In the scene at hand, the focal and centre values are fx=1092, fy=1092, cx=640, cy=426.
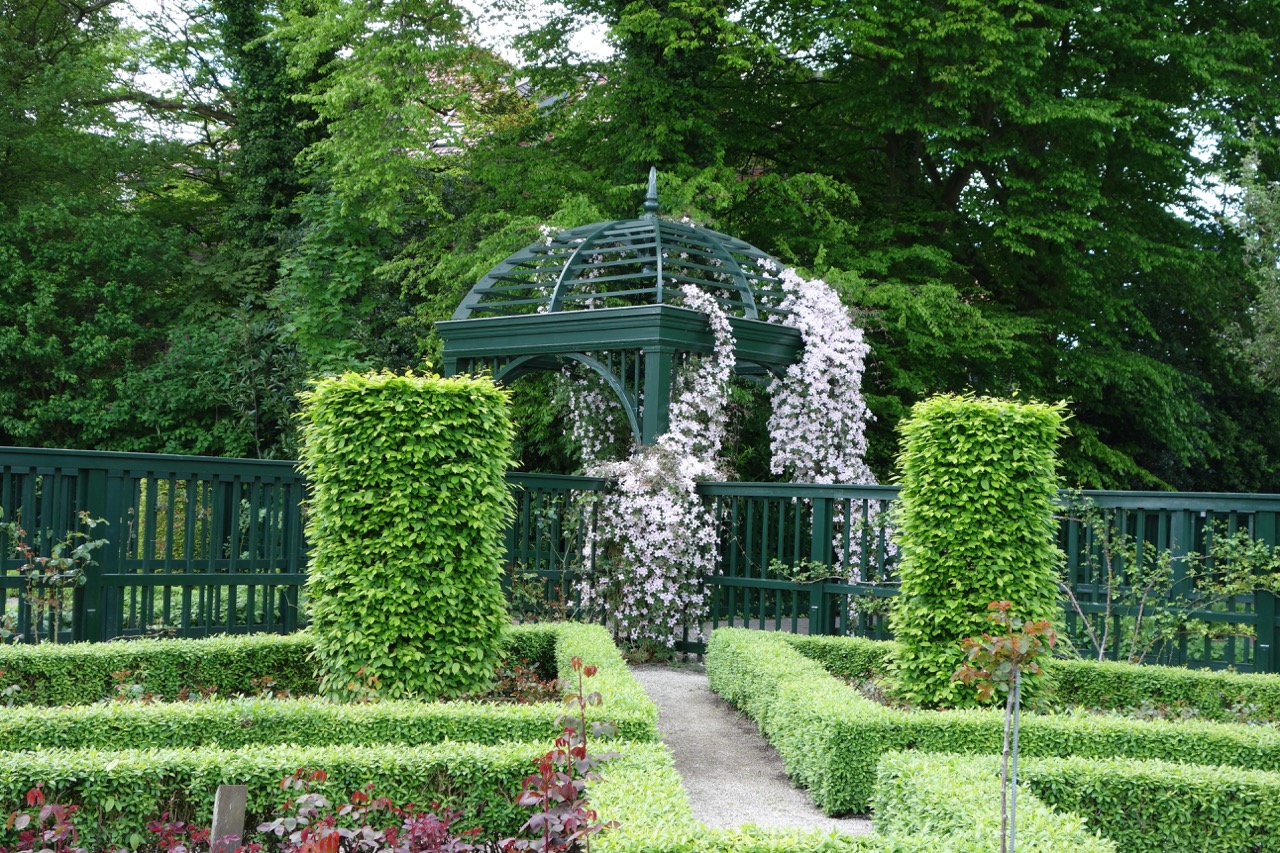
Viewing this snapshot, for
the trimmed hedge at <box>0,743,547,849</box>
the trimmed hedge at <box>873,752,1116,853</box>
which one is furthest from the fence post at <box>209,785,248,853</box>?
the trimmed hedge at <box>873,752,1116,853</box>

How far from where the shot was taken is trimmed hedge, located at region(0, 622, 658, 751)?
4.38 meters

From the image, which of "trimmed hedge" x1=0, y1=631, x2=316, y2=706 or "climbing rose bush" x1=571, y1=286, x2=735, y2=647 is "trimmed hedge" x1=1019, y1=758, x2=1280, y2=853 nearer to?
"trimmed hedge" x1=0, y1=631, x2=316, y2=706

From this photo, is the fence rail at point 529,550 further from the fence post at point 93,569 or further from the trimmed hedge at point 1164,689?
the trimmed hedge at point 1164,689

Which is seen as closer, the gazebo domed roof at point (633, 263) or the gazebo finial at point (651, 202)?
the gazebo domed roof at point (633, 263)

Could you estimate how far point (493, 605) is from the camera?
5.66 m

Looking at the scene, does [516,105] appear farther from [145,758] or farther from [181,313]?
[145,758]

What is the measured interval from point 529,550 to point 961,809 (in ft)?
19.4

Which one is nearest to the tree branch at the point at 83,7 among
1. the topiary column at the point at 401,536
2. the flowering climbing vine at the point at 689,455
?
the flowering climbing vine at the point at 689,455

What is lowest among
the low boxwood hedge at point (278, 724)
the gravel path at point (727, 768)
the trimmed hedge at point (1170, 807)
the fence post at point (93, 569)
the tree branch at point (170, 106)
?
the gravel path at point (727, 768)

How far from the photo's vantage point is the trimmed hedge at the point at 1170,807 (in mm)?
4102

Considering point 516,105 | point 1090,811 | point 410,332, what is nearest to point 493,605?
point 1090,811

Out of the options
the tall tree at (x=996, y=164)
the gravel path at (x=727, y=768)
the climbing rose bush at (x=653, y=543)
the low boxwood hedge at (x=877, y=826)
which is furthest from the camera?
the tall tree at (x=996, y=164)

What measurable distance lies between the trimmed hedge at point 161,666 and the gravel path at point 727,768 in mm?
1230

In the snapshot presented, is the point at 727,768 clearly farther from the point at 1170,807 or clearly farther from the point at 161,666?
the point at 161,666
